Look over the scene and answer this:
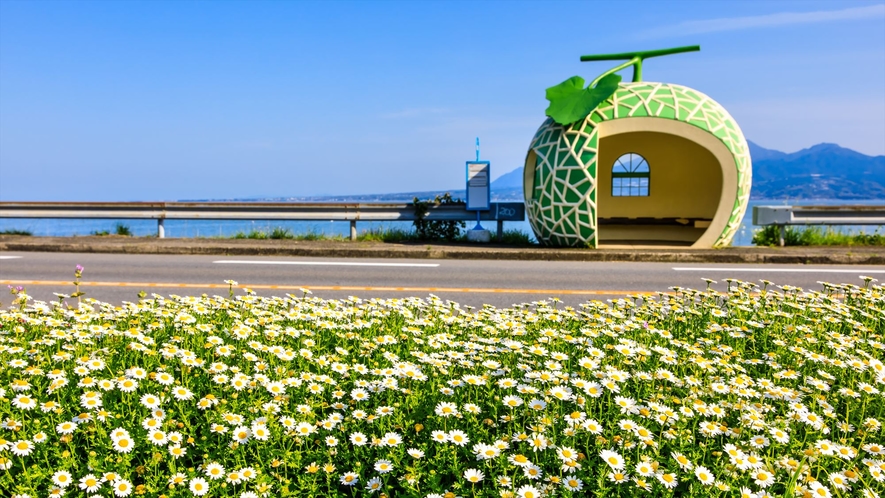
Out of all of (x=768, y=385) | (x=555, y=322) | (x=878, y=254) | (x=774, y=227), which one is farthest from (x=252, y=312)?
(x=774, y=227)

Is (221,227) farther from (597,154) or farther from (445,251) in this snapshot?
(597,154)

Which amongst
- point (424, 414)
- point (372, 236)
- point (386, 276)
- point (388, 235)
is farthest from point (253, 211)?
point (424, 414)

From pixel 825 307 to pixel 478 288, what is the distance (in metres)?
4.51

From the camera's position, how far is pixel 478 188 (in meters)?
14.6

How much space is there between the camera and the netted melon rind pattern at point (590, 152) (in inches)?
474

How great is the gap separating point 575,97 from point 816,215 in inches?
266

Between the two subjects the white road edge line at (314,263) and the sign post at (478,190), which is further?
the sign post at (478,190)

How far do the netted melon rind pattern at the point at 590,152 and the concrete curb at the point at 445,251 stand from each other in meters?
0.57

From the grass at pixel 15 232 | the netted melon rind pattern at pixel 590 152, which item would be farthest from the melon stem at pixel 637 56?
the grass at pixel 15 232

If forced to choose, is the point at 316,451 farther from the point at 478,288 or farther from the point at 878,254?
the point at 878,254

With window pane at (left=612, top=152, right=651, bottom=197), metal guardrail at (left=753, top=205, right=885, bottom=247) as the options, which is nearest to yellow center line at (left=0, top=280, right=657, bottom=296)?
metal guardrail at (left=753, top=205, right=885, bottom=247)

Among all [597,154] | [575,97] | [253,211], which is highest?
[575,97]

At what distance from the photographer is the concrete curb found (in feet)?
38.5

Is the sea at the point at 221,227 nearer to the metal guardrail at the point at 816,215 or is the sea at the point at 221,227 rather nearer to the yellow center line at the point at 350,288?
the metal guardrail at the point at 816,215
